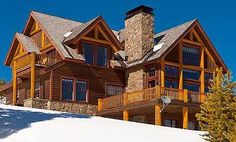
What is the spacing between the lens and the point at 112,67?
4144 cm

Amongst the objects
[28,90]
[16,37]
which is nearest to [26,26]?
[16,37]

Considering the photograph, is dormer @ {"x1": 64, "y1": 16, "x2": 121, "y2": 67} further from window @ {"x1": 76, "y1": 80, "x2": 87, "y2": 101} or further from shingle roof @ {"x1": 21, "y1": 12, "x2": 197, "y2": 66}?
window @ {"x1": 76, "y1": 80, "x2": 87, "y2": 101}

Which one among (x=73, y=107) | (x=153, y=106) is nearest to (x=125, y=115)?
(x=153, y=106)

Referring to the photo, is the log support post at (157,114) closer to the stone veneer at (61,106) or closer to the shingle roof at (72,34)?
the shingle roof at (72,34)

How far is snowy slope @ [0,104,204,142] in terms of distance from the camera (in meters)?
21.8

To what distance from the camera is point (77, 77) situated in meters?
39.3

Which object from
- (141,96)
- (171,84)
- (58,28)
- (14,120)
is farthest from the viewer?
(58,28)

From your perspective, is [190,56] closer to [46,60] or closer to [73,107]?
[73,107]

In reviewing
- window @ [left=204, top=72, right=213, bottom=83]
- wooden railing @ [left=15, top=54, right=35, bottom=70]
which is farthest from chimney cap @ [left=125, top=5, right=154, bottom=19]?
wooden railing @ [left=15, top=54, right=35, bottom=70]

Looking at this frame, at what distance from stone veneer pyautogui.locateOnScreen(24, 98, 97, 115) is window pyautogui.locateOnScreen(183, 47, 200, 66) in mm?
8827

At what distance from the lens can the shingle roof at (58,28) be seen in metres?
39.0

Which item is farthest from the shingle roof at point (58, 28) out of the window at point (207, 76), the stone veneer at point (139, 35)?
the window at point (207, 76)

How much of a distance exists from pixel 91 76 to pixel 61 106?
3.83 meters

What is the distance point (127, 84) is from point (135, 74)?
1.36 meters
